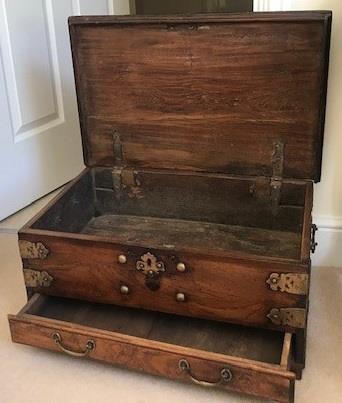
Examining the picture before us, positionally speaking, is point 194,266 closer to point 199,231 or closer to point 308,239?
point 308,239

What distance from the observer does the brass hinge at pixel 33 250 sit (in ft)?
3.87

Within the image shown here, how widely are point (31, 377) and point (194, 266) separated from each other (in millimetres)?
425

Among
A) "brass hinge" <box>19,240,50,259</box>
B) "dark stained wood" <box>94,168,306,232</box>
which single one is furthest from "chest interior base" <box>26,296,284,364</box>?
"dark stained wood" <box>94,168,306,232</box>

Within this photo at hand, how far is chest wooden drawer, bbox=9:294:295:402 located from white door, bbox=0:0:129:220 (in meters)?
0.70

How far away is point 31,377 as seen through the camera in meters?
1.17

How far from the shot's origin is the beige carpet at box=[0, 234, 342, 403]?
1106 mm

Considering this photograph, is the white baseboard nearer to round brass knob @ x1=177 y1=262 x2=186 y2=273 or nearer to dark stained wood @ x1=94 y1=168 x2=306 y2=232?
dark stained wood @ x1=94 y1=168 x2=306 y2=232

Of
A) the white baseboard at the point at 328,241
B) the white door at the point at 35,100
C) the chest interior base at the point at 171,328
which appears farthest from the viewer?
the white door at the point at 35,100

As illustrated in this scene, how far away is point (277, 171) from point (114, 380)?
0.60 meters

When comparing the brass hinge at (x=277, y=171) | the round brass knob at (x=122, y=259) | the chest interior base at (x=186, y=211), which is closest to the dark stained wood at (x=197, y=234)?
the chest interior base at (x=186, y=211)

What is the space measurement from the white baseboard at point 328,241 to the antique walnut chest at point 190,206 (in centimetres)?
14

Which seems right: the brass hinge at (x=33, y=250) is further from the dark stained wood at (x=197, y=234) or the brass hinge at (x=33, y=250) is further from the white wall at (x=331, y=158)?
the white wall at (x=331, y=158)

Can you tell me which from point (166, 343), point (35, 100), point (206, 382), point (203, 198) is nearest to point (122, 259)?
point (166, 343)

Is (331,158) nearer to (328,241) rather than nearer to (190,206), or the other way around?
(328,241)
